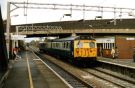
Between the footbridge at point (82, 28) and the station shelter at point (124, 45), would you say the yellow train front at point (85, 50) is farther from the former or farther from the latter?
the footbridge at point (82, 28)

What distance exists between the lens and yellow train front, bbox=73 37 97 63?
36781 mm

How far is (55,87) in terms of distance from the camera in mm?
20469

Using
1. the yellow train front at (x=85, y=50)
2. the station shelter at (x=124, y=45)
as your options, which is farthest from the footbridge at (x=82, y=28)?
the yellow train front at (x=85, y=50)

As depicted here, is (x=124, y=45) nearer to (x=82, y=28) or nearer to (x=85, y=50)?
(x=85, y=50)

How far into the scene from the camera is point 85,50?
122 feet

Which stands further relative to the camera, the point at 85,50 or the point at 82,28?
the point at 82,28

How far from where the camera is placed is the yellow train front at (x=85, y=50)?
36781 mm

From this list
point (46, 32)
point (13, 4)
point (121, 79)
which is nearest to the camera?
point (121, 79)

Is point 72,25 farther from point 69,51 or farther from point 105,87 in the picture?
point 105,87

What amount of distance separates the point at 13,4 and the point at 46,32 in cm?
4018

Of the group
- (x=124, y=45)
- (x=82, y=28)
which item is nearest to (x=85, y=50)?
(x=124, y=45)

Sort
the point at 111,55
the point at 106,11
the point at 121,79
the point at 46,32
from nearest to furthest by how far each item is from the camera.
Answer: the point at 121,79 → the point at 106,11 → the point at 111,55 → the point at 46,32

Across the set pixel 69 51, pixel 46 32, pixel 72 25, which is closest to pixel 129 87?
pixel 69 51

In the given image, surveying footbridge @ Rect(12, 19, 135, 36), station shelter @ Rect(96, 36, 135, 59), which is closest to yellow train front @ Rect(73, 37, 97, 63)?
station shelter @ Rect(96, 36, 135, 59)
